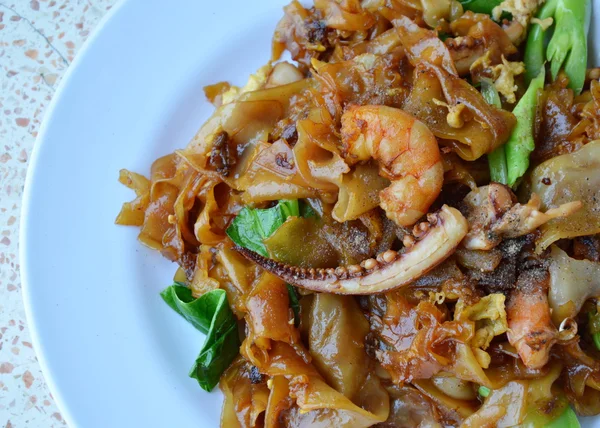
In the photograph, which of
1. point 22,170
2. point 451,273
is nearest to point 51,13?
point 22,170

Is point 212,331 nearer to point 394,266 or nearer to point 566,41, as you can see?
point 394,266

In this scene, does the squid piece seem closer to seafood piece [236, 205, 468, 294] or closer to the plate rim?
seafood piece [236, 205, 468, 294]

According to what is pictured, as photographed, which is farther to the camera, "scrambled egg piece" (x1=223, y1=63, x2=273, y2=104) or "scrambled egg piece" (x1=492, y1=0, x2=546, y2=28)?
"scrambled egg piece" (x1=223, y1=63, x2=273, y2=104)

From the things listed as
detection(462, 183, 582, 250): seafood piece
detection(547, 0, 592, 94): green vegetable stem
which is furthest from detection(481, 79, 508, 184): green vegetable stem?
detection(547, 0, 592, 94): green vegetable stem

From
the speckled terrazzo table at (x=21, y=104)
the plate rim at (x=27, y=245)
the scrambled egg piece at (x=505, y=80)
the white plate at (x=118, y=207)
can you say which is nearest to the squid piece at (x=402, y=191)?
the scrambled egg piece at (x=505, y=80)

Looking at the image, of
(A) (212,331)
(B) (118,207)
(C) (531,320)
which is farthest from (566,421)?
(B) (118,207)

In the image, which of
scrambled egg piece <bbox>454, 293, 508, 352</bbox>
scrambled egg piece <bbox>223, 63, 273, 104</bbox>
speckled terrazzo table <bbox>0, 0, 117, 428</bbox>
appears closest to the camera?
scrambled egg piece <bbox>454, 293, 508, 352</bbox>

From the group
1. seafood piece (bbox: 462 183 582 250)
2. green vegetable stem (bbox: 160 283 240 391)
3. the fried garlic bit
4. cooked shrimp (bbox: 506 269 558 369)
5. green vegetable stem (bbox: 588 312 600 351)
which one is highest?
the fried garlic bit

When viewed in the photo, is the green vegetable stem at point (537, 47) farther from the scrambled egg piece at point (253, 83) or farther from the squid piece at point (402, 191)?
the scrambled egg piece at point (253, 83)
